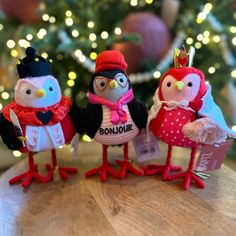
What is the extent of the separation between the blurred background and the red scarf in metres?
0.38

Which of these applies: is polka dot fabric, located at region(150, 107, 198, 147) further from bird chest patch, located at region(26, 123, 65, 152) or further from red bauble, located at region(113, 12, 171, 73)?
red bauble, located at region(113, 12, 171, 73)

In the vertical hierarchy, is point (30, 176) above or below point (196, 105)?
below

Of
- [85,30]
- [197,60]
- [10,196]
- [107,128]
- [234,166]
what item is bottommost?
[234,166]

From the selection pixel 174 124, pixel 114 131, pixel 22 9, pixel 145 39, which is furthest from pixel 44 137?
pixel 22 9

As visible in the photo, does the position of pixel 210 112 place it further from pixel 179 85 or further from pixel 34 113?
pixel 34 113

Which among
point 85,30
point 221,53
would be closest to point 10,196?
point 85,30

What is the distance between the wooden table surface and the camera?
0.62 metres

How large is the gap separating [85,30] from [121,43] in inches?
5.7

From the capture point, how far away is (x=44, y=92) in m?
0.68

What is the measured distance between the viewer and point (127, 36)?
1070 millimetres

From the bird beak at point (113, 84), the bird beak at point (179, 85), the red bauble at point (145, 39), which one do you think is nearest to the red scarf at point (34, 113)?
the bird beak at point (113, 84)

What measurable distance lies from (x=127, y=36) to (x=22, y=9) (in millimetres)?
516

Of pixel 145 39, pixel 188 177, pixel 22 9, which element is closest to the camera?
pixel 188 177

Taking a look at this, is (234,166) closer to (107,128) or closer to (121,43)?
(121,43)
